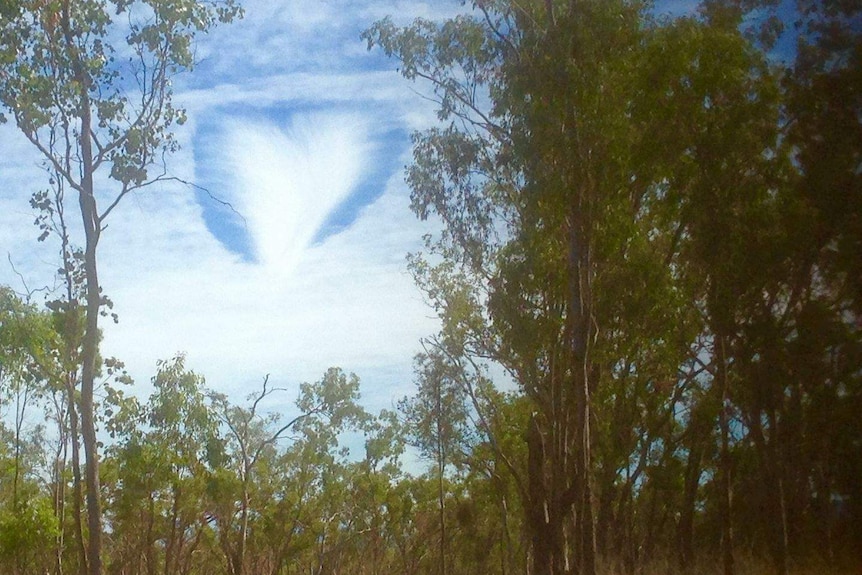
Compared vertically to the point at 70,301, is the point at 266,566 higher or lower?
lower

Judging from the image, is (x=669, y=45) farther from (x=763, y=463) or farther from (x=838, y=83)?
(x=763, y=463)

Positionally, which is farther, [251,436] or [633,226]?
[251,436]

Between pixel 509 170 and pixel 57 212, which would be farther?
pixel 57 212

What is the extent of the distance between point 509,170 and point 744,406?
351 inches

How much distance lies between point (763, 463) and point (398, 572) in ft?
173

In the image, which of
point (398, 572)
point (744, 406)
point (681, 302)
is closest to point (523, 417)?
point (744, 406)

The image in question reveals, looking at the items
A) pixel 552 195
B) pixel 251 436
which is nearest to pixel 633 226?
pixel 552 195

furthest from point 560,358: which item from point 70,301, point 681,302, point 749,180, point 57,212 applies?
point 70,301

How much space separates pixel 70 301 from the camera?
25562mm

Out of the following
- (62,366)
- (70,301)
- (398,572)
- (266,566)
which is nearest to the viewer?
(70,301)

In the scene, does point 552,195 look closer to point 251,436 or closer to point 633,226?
point 633,226

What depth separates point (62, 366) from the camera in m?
27.3

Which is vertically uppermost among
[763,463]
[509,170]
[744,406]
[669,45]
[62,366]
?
[669,45]

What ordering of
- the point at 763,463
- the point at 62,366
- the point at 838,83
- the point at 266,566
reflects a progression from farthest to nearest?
1. the point at 266,566
2. the point at 62,366
3. the point at 763,463
4. the point at 838,83
